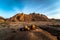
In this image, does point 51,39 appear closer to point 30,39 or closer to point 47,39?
point 47,39

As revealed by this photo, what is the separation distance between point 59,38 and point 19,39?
15.9 ft

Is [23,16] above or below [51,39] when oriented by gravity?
above

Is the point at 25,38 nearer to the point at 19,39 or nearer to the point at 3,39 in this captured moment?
the point at 19,39

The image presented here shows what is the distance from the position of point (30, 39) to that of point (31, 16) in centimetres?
4906

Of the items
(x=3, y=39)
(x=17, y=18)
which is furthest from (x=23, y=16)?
(x=3, y=39)

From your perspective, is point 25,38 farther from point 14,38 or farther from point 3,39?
point 3,39

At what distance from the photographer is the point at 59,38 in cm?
1280

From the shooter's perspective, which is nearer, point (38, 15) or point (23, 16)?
point (23, 16)

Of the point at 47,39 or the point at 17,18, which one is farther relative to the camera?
the point at 17,18

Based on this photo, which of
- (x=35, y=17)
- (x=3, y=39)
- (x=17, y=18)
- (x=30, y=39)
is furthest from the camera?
(x=35, y=17)

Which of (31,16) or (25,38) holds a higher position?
(31,16)

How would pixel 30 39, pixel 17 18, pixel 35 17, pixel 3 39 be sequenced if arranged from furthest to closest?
pixel 35 17 → pixel 17 18 → pixel 3 39 → pixel 30 39

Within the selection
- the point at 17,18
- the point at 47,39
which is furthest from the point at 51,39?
the point at 17,18

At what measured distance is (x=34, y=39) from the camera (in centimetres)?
1194
